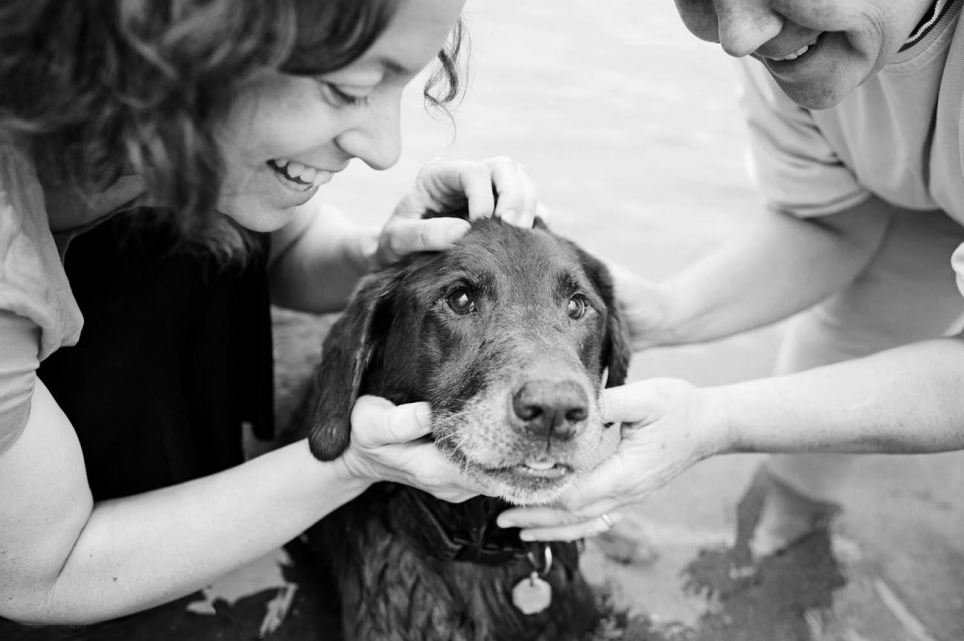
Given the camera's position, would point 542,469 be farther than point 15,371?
Yes

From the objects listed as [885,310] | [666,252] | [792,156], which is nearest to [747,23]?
[792,156]

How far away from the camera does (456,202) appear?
351cm

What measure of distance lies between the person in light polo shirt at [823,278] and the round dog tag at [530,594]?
34 cm

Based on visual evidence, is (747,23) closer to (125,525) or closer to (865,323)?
(865,323)

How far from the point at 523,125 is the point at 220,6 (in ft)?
21.3

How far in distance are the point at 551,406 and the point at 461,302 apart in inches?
24.5

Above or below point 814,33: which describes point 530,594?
below

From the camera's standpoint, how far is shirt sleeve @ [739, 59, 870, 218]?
389 cm

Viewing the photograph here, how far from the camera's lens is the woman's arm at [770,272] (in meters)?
4.19

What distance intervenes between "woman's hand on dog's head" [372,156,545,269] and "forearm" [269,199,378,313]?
20.5 inches

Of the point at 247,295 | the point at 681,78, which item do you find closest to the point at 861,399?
the point at 247,295

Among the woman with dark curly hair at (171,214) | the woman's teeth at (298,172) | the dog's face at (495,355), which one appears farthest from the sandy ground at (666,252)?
the woman's teeth at (298,172)

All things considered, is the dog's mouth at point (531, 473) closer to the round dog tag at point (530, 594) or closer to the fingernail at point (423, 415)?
the fingernail at point (423, 415)

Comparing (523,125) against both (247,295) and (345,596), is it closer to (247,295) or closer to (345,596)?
(247,295)
